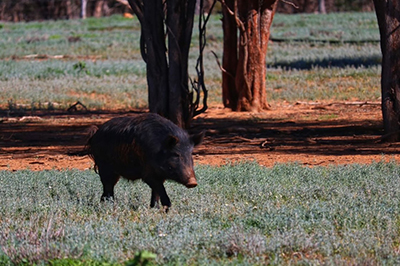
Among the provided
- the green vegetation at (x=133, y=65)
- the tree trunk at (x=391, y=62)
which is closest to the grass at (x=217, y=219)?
the tree trunk at (x=391, y=62)

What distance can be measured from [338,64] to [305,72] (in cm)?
249

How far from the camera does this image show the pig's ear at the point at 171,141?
7453mm

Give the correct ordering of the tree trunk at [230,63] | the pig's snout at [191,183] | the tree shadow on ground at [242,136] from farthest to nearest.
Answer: the tree trunk at [230,63] < the tree shadow on ground at [242,136] < the pig's snout at [191,183]

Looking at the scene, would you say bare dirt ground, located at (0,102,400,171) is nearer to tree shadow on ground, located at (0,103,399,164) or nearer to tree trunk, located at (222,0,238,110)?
tree shadow on ground, located at (0,103,399,164)

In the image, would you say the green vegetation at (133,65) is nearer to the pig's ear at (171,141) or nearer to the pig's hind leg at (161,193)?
the pig's hind leg at (161,193)

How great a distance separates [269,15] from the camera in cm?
1808

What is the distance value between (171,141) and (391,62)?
647 cm

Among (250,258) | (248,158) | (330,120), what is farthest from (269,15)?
(250,258)

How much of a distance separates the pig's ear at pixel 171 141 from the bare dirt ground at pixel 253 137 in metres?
4.21

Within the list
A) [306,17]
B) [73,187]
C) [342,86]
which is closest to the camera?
[73,187]

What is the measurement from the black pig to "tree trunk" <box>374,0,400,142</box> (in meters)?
5.97

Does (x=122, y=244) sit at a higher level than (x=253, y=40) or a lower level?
lower

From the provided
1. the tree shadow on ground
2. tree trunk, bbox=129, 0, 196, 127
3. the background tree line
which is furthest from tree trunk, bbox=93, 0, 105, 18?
tree trunk, bbox=129, 0, 196, 127

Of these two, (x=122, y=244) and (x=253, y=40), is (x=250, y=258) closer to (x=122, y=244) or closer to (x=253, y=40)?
(x=122, y=244)
